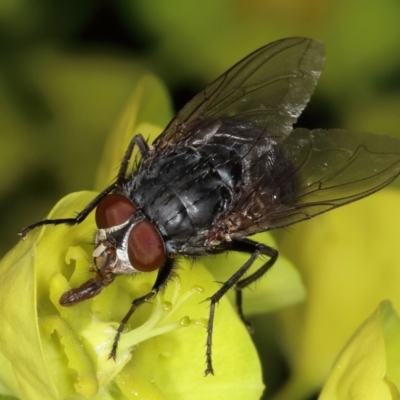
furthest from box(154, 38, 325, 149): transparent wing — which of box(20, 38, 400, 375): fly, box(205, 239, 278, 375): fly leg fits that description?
box(205, 239, 278, 375): fly leg

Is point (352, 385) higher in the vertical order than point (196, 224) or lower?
lower

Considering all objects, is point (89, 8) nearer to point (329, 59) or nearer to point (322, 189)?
point (329, 59)

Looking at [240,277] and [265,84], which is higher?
[265,84]

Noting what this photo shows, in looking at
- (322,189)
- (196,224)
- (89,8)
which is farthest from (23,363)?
(89,8)

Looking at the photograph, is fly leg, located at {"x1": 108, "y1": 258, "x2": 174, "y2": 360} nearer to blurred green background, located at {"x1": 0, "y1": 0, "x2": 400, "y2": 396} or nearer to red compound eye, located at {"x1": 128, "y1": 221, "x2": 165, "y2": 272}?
red compound eye, located at {"x1": 128, "y1": 221, "x2": 165, "y2": 272}

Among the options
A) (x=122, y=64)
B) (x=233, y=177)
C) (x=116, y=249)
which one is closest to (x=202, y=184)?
(x=233, y=177)

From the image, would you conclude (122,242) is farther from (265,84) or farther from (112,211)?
(265,84)
